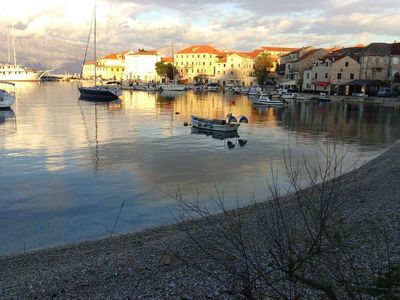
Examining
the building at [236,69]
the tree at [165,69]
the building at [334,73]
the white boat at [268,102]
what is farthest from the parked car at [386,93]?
the tree at [165,69]

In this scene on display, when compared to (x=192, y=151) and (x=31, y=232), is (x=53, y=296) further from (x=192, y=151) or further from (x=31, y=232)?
(x=192, y=151)

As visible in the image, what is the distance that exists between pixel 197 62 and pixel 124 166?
14674 centimetres

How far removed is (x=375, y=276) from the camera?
808 cm

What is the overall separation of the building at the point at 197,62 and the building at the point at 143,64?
1957cm

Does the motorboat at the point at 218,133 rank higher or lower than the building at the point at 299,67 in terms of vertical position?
lower

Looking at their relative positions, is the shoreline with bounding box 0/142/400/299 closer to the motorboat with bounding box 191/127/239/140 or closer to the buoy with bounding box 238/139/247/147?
the buoy with bounding box 238/139/247/147

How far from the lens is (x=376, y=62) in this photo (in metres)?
87.6

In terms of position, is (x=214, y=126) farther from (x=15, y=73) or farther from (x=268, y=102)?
(x=15, y=73)

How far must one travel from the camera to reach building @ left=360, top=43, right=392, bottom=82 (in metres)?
86.8

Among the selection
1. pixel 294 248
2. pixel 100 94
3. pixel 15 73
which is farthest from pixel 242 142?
pixel 15 73

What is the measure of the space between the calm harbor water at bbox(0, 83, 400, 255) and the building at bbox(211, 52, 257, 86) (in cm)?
10406

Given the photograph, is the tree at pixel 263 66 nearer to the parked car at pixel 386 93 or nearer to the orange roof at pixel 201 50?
the orange roof at pixel 201 50

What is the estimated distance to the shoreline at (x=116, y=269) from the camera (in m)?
8.41

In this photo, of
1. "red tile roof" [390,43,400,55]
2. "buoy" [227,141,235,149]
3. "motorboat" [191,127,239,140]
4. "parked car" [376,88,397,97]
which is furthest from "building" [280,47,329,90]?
"buoy" [227,141,235,149]
